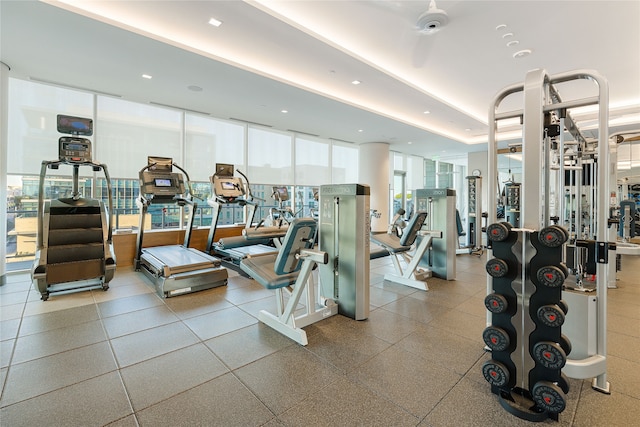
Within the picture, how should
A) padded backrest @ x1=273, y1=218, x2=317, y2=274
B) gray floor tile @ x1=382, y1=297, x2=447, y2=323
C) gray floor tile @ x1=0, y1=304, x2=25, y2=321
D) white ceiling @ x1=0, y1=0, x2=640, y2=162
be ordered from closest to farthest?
padded backrest @ x1=273, y1=218, x2=317, y2=274 → gray floor tile @ x1=0, y1=304, x2=25, y2=321 → gray floor tile @ x1=382, y1=297, x2=447, y2=323 → white ceiling @ x1=0, y1=0, x2=640, y2=162

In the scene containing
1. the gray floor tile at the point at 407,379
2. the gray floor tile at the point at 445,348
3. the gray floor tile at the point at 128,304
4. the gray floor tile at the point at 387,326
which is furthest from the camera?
the gray floor tile at the point at 128,304

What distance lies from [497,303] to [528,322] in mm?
201

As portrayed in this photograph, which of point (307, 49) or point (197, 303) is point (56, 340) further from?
point (307, 49)

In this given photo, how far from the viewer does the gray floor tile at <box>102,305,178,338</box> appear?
300 centimetres

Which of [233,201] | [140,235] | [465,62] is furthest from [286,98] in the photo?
[140,235]

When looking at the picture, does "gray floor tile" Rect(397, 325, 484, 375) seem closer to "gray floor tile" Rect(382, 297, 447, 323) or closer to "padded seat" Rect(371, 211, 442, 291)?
"gray floor tile" Rect(382, 297, 447, 323)

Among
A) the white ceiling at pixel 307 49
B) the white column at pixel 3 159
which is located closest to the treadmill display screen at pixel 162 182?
the white ceiling at pixel 307 49

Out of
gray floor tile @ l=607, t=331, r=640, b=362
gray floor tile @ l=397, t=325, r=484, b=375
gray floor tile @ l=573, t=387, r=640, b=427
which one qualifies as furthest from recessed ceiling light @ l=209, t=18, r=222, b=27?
gray floor tile @ l=607, t=331, r=640, b=362

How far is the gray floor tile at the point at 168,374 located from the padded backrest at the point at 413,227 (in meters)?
3.06

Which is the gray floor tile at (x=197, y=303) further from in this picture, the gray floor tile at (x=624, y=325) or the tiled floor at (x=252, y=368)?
the gray floor tile at (x=624, y=325)

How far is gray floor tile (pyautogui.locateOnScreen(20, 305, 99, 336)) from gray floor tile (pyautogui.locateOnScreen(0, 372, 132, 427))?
1343 mm

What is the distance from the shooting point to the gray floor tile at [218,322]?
117 inches

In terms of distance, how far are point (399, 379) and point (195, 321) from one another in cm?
220

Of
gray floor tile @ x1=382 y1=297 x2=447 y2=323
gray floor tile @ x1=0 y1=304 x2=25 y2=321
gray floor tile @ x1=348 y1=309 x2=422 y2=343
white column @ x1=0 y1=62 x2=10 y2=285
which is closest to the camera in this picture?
gray floor tile @ x1=348 y1=309 x2=422 y2=343
